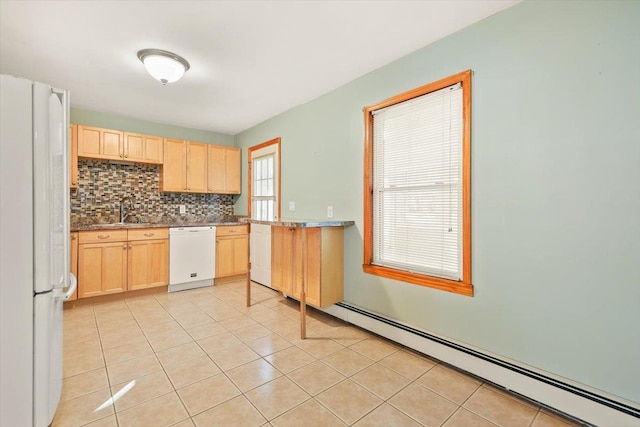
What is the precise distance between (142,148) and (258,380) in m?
3.75

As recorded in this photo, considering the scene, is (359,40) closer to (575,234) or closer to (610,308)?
(575,234)

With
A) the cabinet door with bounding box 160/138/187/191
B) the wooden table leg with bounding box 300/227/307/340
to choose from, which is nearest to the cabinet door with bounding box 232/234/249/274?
the cabinet door with bounding box 160/138/187/191

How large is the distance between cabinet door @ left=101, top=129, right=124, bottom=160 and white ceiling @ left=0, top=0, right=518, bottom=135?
2.04 feet

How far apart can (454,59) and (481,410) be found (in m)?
2.38

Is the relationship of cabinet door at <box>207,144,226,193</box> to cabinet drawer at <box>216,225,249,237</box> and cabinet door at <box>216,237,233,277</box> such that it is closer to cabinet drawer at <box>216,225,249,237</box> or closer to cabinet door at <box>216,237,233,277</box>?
cabinet drawer at <box>216,225,249,237</box>

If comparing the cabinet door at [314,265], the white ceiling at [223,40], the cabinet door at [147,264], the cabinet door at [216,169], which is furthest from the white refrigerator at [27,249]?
the cabinet door at [216,169]

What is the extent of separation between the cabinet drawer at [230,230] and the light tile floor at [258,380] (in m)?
1.64

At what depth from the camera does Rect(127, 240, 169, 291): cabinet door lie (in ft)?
12.6

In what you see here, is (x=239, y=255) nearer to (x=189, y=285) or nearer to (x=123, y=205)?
(x=189, y=285)

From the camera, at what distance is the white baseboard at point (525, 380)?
1.54 metres

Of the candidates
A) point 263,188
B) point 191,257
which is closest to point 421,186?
point 263,188

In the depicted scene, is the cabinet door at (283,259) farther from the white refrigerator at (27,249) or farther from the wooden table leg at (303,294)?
the white refrigerator at (27,249)

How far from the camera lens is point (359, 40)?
7.67 ft

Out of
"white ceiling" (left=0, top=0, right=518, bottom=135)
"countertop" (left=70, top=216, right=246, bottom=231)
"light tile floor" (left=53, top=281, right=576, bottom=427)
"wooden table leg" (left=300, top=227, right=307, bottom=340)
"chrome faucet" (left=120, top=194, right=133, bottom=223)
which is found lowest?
"light tile floor" (left=53, top=281, right=576, bottom=427)
